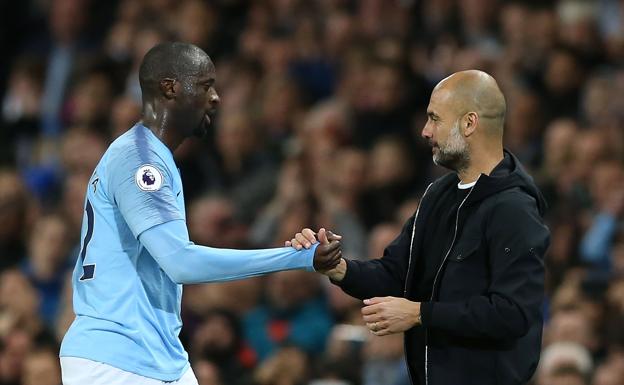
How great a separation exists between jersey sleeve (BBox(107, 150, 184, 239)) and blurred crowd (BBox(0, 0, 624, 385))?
10.0 ft

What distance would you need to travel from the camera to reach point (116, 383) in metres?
4.95

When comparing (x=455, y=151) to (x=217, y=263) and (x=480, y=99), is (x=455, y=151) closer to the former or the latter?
(x=480, y=99)

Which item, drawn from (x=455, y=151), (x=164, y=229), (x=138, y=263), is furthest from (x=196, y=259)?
(x=455, y=151)

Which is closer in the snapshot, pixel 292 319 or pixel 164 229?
pixel 164 229

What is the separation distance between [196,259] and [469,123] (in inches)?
49.2

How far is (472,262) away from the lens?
5227mm

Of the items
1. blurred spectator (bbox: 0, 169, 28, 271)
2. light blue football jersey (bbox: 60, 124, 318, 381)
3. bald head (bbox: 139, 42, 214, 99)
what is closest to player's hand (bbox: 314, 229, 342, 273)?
light blue football jersey (bbox: 60, 124, 318, 381)

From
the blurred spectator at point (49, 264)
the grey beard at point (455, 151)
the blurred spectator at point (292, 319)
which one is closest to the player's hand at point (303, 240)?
the grey beard at point (455, 151)

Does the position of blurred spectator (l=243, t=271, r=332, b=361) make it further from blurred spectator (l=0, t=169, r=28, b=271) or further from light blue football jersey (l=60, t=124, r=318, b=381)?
light blue football jersey (l=60, t=124, r=318, b=381)

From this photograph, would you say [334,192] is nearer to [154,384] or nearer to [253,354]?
[253,354]

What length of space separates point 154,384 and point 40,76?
752 cm

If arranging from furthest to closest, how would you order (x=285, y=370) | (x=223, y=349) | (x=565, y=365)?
(x=223, y=349) → (x=285, y=370) → (x=565, y=365)

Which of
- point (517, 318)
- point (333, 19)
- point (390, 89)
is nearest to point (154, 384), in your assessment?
point (517, 318)

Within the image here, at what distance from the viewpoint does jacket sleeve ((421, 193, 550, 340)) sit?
5047 mm
